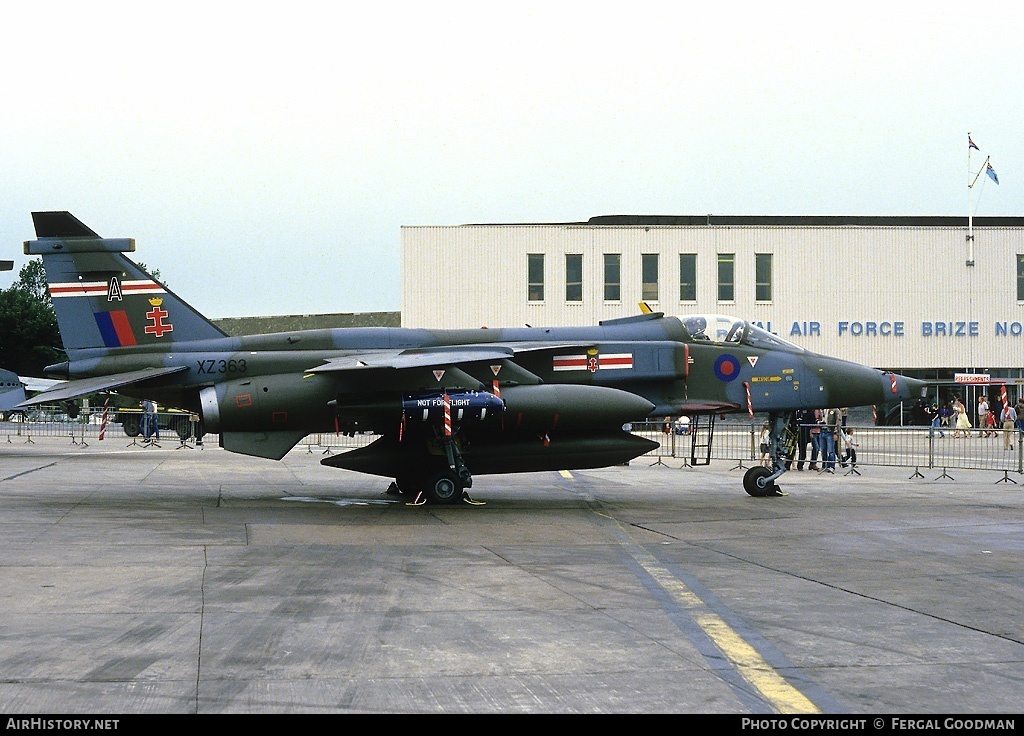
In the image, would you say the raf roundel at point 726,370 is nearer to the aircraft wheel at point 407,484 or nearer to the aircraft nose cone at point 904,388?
the aircraft nose cone at point 904,388

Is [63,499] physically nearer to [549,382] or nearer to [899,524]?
[549,382]

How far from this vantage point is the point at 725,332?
17172 mm

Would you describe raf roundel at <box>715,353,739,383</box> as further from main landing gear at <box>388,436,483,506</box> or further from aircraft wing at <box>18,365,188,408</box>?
aircraft wing at <box>18,365,188,408</box>

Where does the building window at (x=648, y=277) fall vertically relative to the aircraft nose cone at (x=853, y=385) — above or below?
above

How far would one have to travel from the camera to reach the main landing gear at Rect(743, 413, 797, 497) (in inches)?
683

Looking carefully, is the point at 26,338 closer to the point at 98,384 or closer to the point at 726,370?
the point at 98,384

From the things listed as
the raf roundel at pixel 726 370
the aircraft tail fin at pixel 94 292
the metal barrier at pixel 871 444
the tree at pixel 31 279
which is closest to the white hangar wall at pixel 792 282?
the metal barrier at pixel 871 444

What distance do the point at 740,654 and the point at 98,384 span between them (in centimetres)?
1189

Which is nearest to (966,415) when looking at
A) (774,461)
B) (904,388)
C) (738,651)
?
(904,388)

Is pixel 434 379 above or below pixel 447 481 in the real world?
above

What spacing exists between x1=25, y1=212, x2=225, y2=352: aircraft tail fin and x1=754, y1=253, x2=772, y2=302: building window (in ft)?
120

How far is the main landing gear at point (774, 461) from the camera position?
683 inches

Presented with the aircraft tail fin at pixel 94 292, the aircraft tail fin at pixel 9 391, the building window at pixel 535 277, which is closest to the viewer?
the aircraft tail fin at pixel 94 292

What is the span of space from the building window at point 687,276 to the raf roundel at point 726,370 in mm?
32451
